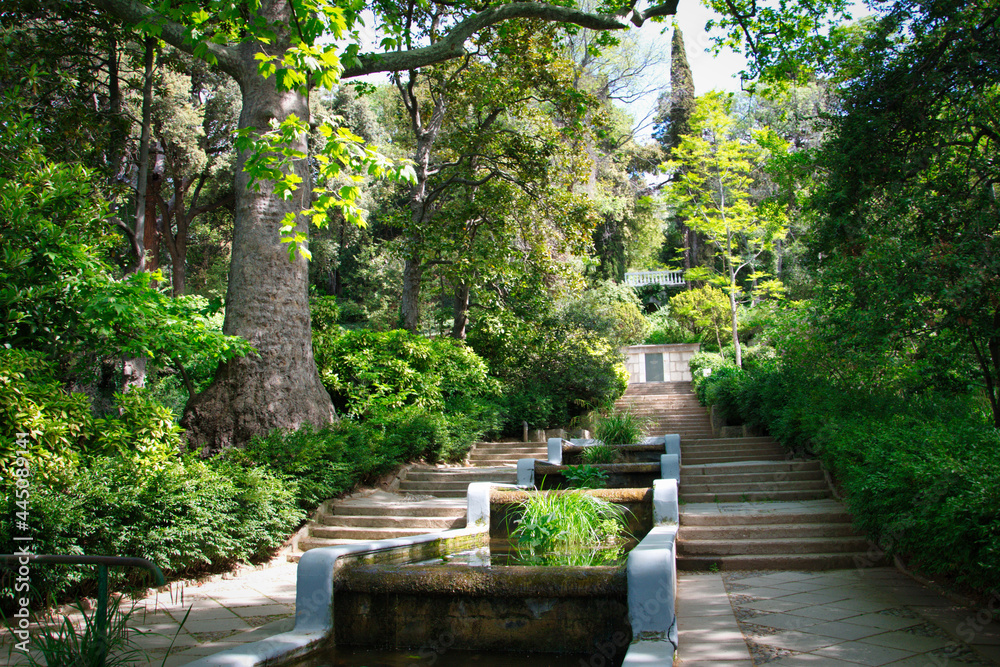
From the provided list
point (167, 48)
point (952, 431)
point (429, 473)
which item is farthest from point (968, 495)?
point (167, 48)

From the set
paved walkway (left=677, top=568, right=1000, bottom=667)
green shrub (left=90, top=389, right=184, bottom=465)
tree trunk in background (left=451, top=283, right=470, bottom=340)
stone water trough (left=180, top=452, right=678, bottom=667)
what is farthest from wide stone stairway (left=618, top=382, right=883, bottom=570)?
tree trunk in background (left=451, top=283, right=470, bottom=340)

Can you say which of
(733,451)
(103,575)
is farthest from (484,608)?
(733,451)

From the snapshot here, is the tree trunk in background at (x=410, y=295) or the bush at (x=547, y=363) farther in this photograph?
the bush at (x=547, y=363)

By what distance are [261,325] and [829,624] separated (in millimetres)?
7515

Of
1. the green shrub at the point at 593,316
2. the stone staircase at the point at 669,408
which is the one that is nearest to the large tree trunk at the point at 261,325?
the stone staircase at the point at 669,408

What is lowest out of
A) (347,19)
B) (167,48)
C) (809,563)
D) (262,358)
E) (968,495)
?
(809,563)

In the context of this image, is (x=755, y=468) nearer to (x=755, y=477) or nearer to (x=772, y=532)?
(x=755, y=477)

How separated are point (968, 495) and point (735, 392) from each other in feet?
37.5

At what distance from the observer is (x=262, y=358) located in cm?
867

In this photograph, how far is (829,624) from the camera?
Result: 4457mm

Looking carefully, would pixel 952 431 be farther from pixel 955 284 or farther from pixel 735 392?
pixel 735 392

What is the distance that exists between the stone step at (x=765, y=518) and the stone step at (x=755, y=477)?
5.63 feet

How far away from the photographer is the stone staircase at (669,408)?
16.7 m

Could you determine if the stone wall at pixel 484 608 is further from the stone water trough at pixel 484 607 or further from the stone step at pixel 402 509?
the stone step at pixel 402 509
